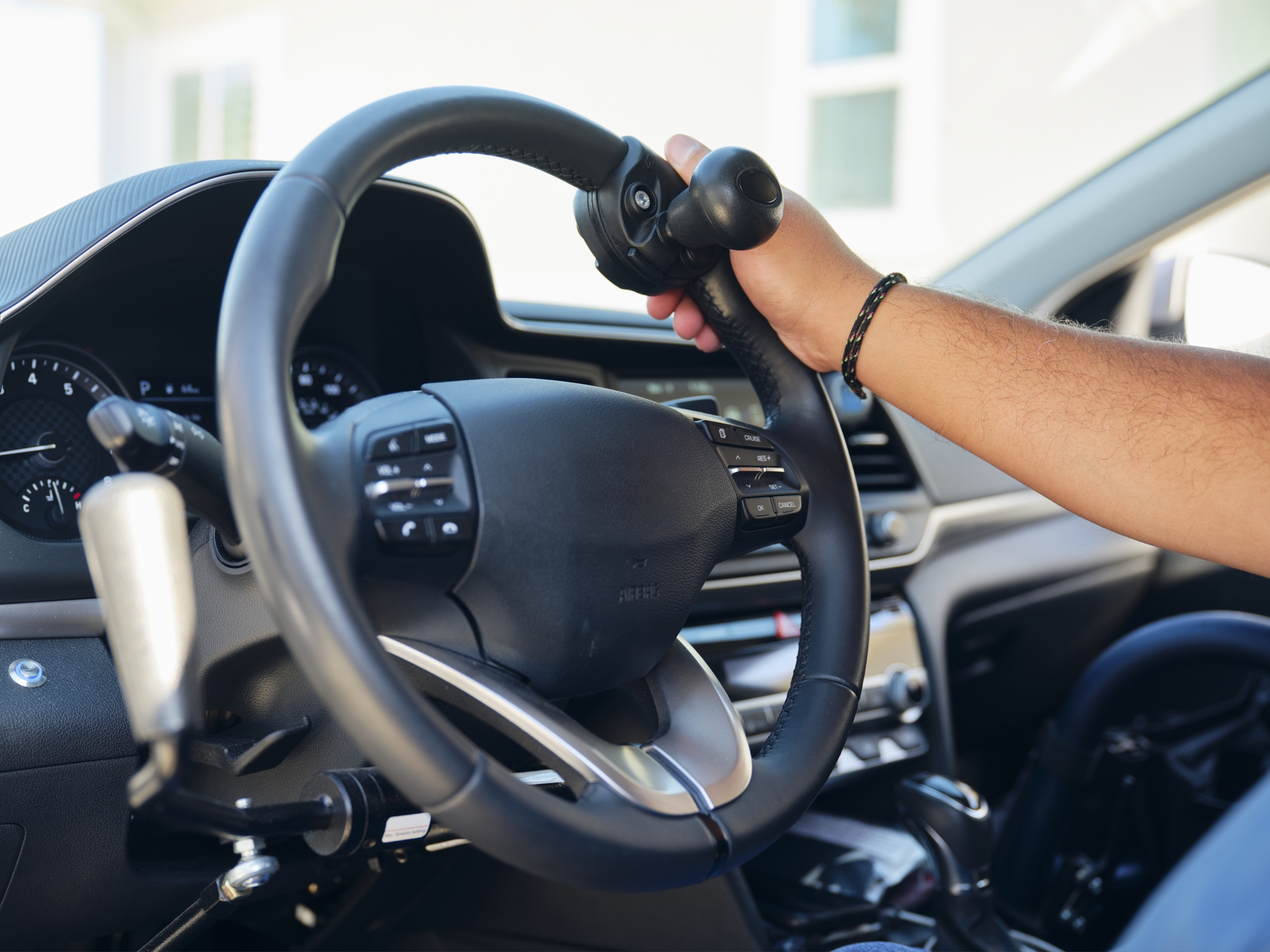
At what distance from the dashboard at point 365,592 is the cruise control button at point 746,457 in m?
0.10

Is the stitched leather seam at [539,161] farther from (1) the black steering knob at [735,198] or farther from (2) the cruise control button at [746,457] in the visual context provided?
(2) the cruise control button at [746,457]

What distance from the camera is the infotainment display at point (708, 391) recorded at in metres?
1.55

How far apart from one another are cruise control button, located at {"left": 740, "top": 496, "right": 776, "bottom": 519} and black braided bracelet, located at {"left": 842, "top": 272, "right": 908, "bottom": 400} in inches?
5.9

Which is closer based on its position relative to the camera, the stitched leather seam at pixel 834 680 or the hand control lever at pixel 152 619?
the hand control lever at pixel 152 619

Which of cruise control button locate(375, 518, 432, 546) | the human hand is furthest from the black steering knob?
cruise control button locate(375, 518, 432, 546)

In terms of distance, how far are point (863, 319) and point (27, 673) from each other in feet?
2.50

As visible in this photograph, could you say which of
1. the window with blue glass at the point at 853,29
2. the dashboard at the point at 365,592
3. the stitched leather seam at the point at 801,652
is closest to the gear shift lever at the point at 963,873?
the dashboard at the point at 365,592

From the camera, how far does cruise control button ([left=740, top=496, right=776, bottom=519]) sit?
2.71 feet

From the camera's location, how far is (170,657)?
0.49 m

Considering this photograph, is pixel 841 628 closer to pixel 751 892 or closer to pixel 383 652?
pixel 383 652

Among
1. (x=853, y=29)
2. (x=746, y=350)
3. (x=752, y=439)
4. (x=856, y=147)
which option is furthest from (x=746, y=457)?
(x=853, y=29)

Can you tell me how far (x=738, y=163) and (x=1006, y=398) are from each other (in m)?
0.32

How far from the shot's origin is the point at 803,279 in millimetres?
891

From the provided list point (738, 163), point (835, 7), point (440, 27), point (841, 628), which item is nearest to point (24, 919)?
point (841, 628)
